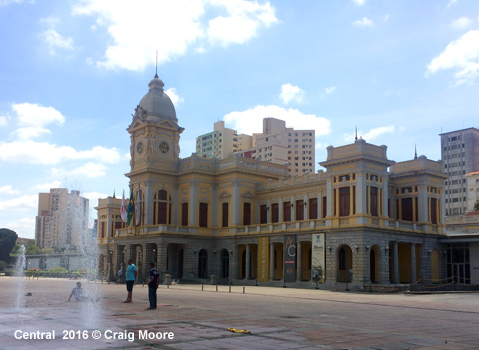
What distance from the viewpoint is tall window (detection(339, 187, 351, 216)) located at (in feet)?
160

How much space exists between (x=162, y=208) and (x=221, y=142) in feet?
319

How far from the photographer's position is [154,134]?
208 ft

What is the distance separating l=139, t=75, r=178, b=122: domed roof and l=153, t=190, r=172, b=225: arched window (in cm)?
967

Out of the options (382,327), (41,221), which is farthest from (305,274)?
(41,221)

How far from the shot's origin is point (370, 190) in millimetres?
48531

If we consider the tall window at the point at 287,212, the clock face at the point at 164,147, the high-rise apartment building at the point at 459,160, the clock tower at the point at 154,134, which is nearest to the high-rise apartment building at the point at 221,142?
the high-rise apartment building at the point at 459,160

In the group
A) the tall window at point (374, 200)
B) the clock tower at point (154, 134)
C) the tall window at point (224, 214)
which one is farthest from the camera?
the tall window at point (224, 214)

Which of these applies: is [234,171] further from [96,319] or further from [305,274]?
[96,319]

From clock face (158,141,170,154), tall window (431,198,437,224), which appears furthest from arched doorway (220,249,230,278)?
tall window (431,198,437,224)

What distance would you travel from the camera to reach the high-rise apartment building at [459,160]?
130 metres

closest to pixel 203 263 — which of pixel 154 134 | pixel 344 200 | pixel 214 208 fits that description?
pixel 214 208

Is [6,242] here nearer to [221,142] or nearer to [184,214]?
[221,142]

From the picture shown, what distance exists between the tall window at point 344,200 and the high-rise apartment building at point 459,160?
3486 inches

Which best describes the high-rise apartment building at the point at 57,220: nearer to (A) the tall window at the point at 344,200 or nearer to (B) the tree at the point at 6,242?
(B) the tree at the point at 6,242
